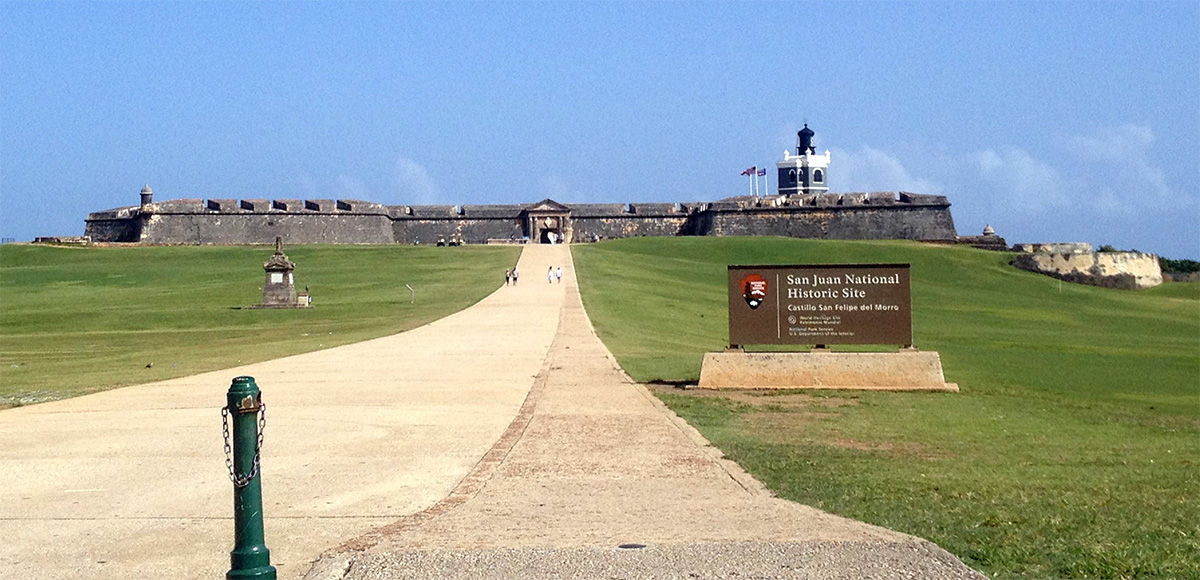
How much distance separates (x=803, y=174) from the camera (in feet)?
452

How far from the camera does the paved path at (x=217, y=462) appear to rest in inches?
283

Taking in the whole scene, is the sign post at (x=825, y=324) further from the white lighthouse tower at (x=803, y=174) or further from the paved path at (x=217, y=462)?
the white lighthouse tower at (x=803, y=174)

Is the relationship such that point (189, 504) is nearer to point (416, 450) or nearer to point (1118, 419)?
point (416, 450)

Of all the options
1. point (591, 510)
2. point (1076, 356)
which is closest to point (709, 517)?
point (591, 510)

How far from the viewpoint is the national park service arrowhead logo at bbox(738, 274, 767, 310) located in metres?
17.2

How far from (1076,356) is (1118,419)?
1294cm

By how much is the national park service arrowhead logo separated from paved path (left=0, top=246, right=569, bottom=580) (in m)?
3.07

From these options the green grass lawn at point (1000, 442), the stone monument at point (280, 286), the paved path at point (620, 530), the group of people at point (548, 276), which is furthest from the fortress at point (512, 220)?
the paved path at point (620, 530)

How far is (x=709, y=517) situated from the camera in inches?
309

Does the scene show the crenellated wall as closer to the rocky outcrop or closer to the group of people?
the rocky outcrop

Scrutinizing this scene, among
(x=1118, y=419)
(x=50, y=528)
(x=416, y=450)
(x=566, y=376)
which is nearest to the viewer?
(x=50, y=528)

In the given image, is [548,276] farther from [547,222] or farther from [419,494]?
[419,494]

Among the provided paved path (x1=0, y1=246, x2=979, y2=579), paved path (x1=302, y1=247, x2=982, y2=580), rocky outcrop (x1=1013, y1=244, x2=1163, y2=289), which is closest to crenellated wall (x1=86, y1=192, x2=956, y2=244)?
rocky outcrop (x1=1013, y1=244, x2=1163, y2=289)

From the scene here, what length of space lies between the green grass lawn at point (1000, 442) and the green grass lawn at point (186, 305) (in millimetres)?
6865
